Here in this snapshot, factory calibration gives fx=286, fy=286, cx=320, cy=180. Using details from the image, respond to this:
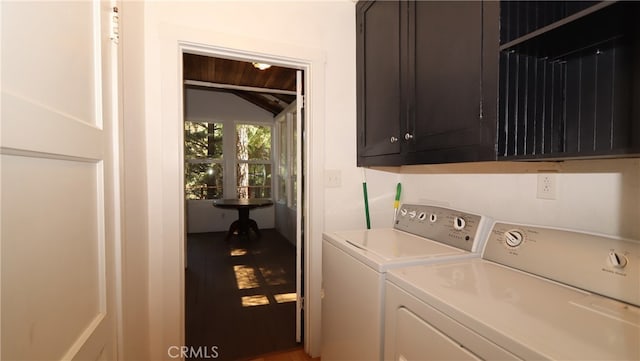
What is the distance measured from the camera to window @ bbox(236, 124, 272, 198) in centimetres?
630

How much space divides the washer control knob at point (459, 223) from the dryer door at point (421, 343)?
1.92 ft

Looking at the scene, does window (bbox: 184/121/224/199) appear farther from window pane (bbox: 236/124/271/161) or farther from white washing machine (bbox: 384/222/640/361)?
white washing machine (bbox: 384/222/640/361)

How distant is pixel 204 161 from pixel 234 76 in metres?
2.73

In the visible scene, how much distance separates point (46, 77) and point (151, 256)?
1.25m

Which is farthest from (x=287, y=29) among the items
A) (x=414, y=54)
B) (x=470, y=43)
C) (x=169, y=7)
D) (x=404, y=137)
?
(x=470, y=43)

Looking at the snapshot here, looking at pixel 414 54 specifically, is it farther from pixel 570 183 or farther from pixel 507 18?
pixel 570 183

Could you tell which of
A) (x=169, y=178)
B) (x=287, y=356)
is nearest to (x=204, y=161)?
(x=169, y=178)

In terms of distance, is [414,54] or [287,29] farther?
[287,29]

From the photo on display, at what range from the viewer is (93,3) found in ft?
2.71

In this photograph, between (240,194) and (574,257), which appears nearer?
(574,257)

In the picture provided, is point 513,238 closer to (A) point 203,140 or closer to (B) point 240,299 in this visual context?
(B) point 240,299

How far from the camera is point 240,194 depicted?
633 cm

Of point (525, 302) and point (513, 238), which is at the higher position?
point (513, 238)

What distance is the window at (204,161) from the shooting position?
595cm
